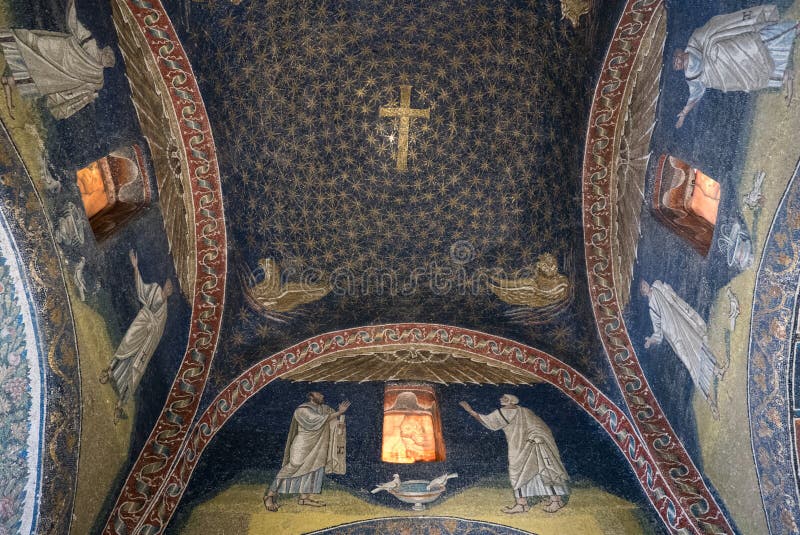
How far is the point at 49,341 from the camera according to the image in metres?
6.58

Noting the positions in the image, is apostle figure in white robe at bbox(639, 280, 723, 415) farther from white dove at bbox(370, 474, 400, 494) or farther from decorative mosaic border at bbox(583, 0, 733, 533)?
white dove at bbox(370, 474, 400, 494)

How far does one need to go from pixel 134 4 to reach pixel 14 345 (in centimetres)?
390

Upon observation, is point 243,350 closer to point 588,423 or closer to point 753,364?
point 588,423

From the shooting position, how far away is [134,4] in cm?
813

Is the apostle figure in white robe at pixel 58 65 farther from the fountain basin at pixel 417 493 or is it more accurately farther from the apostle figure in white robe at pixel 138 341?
the fountain basin at pixel 417 493

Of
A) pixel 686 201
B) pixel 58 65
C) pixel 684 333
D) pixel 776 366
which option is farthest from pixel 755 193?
pixel 58 65

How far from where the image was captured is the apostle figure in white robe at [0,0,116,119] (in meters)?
5.96

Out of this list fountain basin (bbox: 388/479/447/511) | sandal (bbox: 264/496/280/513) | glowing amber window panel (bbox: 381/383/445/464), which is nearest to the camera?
sandal (bbox: 264/496/280/513)

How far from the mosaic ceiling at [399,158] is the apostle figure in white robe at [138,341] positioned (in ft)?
4.16

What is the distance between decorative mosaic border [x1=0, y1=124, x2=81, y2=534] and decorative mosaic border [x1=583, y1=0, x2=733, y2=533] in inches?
242

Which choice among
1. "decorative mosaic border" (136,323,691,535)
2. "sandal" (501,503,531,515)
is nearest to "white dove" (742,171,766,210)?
"decorative mosaic border" (136,323,691,535)

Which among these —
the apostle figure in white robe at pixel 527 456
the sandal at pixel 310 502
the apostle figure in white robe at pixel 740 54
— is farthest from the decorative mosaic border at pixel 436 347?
the apostle figure in white robe at pixel 740 54

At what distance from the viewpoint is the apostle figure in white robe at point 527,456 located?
854 centimetres

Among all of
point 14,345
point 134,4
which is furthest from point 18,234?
point 134,4
